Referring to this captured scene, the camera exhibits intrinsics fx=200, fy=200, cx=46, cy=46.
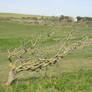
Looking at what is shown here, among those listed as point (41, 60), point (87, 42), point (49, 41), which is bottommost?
point (49, 41)

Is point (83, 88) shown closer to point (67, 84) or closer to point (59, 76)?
point (67, 84)

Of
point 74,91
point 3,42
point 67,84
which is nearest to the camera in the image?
point 74,91

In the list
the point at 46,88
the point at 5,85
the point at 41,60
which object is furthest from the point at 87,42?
the point at 5,85

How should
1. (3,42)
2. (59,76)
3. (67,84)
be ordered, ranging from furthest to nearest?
(3,42), (59,76), (67,84)

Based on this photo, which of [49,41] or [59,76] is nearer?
[59,76]

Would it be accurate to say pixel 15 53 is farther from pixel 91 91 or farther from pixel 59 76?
pixel 91 91

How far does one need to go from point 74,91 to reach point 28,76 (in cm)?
233

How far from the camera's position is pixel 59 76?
789 cm

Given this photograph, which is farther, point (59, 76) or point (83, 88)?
point (59, 76)

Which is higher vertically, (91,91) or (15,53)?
(15,53)

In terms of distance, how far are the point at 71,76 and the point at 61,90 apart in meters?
1.68

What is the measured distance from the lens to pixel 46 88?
6648 millimetres

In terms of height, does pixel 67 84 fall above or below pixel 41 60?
below

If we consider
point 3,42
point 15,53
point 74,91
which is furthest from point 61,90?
point 3,42
